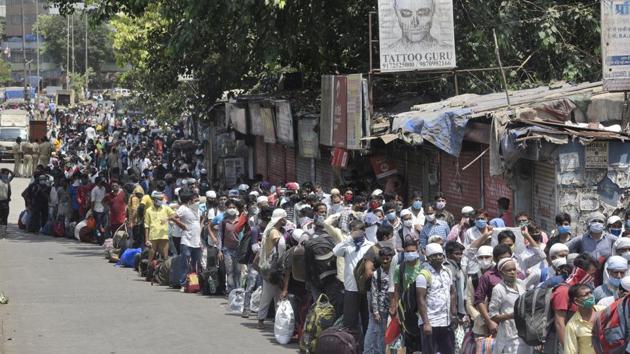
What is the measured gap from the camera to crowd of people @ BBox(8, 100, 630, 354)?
11562 millimetres

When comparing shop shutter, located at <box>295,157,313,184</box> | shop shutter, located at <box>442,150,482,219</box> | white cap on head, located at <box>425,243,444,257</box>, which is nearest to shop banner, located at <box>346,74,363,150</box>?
shop shutter, located at <box>442,150,482,219</box>

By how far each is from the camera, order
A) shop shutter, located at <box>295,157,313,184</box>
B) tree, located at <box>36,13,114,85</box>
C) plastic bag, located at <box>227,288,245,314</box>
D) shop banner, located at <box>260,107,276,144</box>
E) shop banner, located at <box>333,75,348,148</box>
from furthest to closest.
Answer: tree, located at <box>36,13,114,85</box> → shop banner, located at <box>260,107,276,144</box> → shop shutter, located at <box>295,157,313,184</box> → shop banner, located at <box>333,75,348,148</box> → plastic bag, located at <box>227,288,245,314</box>

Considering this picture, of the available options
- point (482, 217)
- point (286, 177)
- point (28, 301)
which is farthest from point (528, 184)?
point (286, 177)

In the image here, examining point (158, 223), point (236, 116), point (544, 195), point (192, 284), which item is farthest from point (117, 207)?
point (544, 195)

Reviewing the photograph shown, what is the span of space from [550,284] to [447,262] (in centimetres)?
190

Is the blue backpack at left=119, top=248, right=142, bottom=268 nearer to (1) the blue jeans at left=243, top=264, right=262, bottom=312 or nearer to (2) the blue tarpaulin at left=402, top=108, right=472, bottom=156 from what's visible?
(1) the blue jeans at left=243, top=264, right=262, bottom=312

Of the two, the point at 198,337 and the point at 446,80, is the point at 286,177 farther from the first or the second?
the point at 198,337

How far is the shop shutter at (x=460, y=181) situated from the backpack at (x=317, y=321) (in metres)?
6.12

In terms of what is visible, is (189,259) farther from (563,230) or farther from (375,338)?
(563,230)

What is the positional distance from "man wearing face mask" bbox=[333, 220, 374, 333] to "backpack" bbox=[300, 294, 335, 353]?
0.32 metres

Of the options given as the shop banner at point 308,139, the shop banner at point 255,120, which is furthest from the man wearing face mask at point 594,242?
the shop banner at point 255,120

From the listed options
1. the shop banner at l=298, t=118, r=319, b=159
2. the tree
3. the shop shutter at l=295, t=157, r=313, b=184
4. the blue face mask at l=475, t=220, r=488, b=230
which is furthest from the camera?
the tree

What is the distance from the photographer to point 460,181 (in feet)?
69.9

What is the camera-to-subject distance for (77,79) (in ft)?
399
